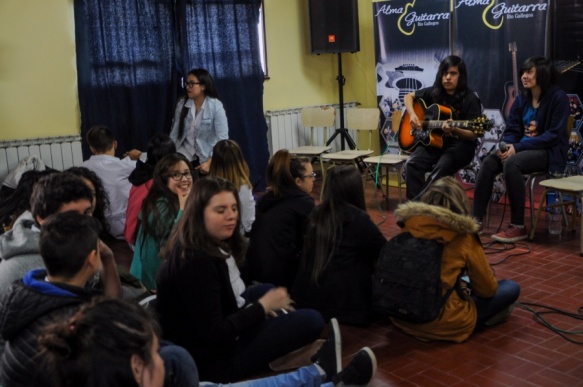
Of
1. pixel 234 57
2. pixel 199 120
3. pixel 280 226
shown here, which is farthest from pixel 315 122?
pixel 280 226

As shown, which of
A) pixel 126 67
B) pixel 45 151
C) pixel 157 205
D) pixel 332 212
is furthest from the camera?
pixel 126 67

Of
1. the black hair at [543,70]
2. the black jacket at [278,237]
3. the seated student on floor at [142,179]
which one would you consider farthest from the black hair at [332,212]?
the black hair at [543,70]

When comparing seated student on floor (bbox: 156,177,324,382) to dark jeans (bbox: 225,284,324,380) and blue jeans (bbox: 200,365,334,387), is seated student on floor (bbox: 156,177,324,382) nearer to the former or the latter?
dark jeans (bbox: 225,284,324,380)

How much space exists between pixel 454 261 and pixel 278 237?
98cm

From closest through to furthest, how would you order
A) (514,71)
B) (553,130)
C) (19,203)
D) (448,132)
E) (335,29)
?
(19,203) < (553,130) < (448,132) < (514,71) < (335,29)

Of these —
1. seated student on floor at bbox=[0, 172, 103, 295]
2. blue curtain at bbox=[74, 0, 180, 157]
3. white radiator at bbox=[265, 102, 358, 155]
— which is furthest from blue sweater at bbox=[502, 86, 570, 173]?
seated student on floor at bbox=[0, 172, 103, 295]

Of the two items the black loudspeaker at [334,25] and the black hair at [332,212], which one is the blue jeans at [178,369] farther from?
the black loudspeaker at [334,25]

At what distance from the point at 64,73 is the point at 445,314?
4.48m

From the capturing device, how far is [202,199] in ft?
9.58

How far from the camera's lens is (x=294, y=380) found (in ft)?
9.19

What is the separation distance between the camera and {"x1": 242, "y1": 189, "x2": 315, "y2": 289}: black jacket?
3896 millimetres

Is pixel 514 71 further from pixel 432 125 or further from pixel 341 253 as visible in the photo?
pixel 341 253

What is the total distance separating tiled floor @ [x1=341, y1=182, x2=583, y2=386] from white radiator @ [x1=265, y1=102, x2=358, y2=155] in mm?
3922

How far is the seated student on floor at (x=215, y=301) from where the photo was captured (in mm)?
2816
